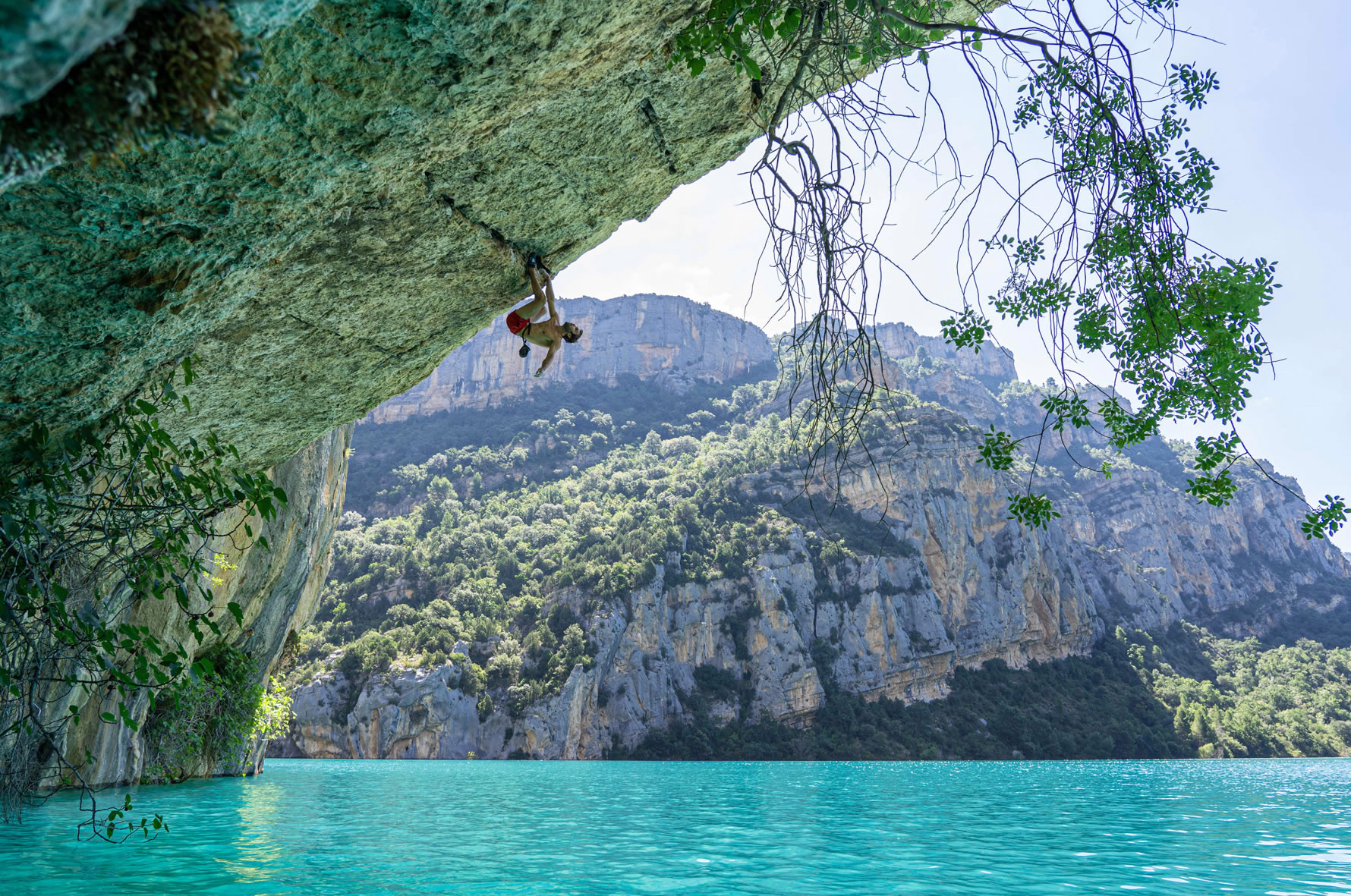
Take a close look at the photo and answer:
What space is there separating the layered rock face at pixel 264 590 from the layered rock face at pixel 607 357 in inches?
3476

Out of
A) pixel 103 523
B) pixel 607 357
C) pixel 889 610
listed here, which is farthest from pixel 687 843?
pixel 607 357

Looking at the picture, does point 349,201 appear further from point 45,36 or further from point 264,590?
point 264,590

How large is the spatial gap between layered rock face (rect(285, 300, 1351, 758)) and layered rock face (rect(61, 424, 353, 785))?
106ft

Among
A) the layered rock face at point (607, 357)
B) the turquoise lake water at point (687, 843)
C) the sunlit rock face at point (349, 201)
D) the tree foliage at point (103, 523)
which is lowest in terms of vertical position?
the turquoise lake water at point (687, 843)

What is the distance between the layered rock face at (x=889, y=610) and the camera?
1957 inches

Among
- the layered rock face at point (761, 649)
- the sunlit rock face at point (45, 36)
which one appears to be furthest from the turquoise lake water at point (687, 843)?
the layered rock face at point (761, 649)

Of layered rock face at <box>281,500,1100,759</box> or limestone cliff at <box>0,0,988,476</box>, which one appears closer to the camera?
limestone cliff at <box>0,0,988,476</box>

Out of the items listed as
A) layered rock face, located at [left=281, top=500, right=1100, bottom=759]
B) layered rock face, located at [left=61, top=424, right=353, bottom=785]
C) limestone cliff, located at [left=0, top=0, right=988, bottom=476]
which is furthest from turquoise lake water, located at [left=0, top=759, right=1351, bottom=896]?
layered rock face, located at [left=281, top=500, right=1100, bottom=759]

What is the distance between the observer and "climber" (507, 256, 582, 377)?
5500 millimetres

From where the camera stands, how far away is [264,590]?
1630 cm

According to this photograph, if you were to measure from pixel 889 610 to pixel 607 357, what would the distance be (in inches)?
2857

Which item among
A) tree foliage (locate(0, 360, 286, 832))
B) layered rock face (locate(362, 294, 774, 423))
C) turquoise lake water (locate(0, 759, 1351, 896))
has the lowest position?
turquoise lake water (locate(0, 759, 1351, 896))

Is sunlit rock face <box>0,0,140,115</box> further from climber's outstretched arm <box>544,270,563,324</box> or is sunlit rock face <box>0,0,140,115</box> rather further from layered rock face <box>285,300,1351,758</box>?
layered rock face <box>285,300,1351,758</box>

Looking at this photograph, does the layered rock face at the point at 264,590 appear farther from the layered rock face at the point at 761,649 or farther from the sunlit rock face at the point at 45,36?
the layered rock face at the point at 761,649
